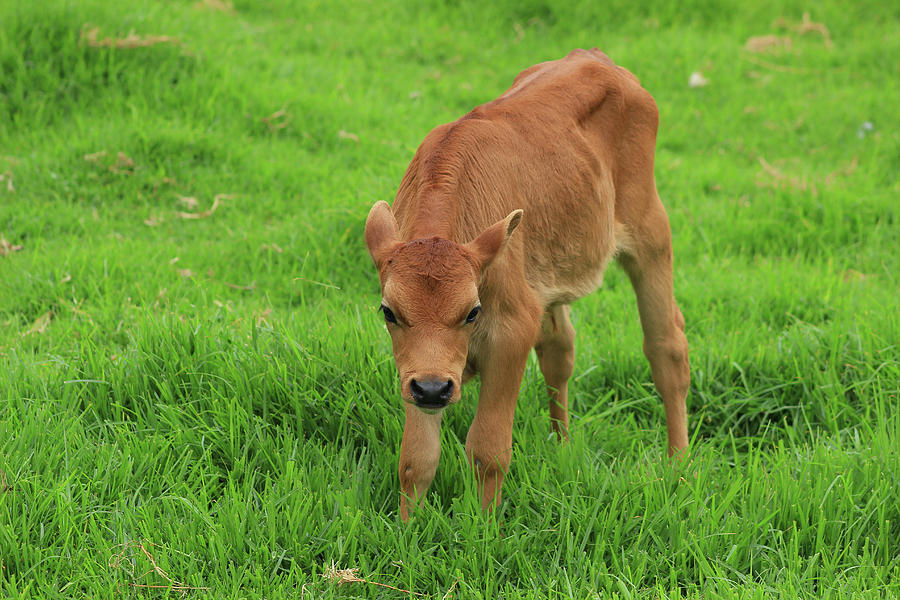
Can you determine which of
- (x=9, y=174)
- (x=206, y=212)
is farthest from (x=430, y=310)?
(x=9, y=174)

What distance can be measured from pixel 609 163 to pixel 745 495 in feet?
5.22

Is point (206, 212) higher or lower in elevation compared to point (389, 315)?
lower

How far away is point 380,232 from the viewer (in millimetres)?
3572

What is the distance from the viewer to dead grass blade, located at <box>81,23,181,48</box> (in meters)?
7.68

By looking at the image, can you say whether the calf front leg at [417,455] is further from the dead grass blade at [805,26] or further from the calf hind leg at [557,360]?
the dead grass blade at [805,26]

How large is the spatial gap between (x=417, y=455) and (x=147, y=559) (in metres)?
1.04

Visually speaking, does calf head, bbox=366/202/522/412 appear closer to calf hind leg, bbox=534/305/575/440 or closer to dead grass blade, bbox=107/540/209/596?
dead grass blade, bbox=107/540/209/596

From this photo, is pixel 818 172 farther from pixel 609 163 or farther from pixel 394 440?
pixel 394 440

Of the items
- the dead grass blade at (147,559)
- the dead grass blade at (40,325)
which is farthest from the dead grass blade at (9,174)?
the dead grass blade at (147,559)

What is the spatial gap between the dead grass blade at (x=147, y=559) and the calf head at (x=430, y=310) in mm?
1018

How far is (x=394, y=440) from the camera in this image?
4.25 m

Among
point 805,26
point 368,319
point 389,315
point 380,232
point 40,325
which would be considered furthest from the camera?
point 805,26

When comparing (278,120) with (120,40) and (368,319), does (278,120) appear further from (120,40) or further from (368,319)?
(368,319)

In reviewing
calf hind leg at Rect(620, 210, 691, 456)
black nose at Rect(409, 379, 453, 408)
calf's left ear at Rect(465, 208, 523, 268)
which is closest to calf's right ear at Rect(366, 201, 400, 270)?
calf's left ear at Rect(465, 208, 523, 268)
